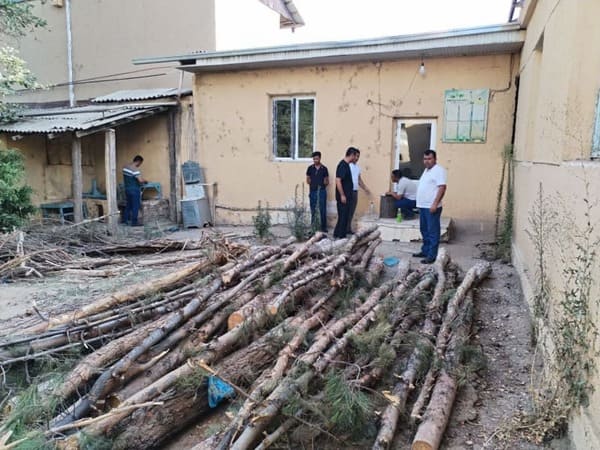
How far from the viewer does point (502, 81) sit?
8711 millimetres

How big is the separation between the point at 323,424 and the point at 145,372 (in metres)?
1.64

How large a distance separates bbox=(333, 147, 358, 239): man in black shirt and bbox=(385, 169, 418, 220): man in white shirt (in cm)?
104

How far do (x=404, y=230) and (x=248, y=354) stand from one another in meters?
5.28

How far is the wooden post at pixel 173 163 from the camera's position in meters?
12.2

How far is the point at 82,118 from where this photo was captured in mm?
11312

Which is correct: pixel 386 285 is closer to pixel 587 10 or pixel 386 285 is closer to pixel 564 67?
pixel 564 67

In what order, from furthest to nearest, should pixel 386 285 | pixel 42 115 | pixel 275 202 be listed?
1. pixel 42 115
2. pixel 275 202
3. pixel 386 285

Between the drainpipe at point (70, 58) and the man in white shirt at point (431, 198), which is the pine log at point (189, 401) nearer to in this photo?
the man in white shirt at point (431, 198)

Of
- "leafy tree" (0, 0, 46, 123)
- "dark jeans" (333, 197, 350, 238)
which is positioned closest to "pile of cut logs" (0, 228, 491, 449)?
"dark jeans" (333, 197, 350, 238)

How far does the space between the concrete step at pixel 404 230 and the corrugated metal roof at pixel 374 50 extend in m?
3.19

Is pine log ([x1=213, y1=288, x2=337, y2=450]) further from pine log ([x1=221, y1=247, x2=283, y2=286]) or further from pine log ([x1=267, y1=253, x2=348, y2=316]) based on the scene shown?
pine log ([x1=221, y1=247, x2=283, y2=286])

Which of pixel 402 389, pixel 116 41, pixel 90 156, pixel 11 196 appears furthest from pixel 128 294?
pixel 116 41

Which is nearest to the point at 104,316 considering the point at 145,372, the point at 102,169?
the point at 145,372

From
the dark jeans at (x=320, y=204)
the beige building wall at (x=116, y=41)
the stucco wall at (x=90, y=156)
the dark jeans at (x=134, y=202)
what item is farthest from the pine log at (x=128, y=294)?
the beige building wall at (x=116, y=41)
